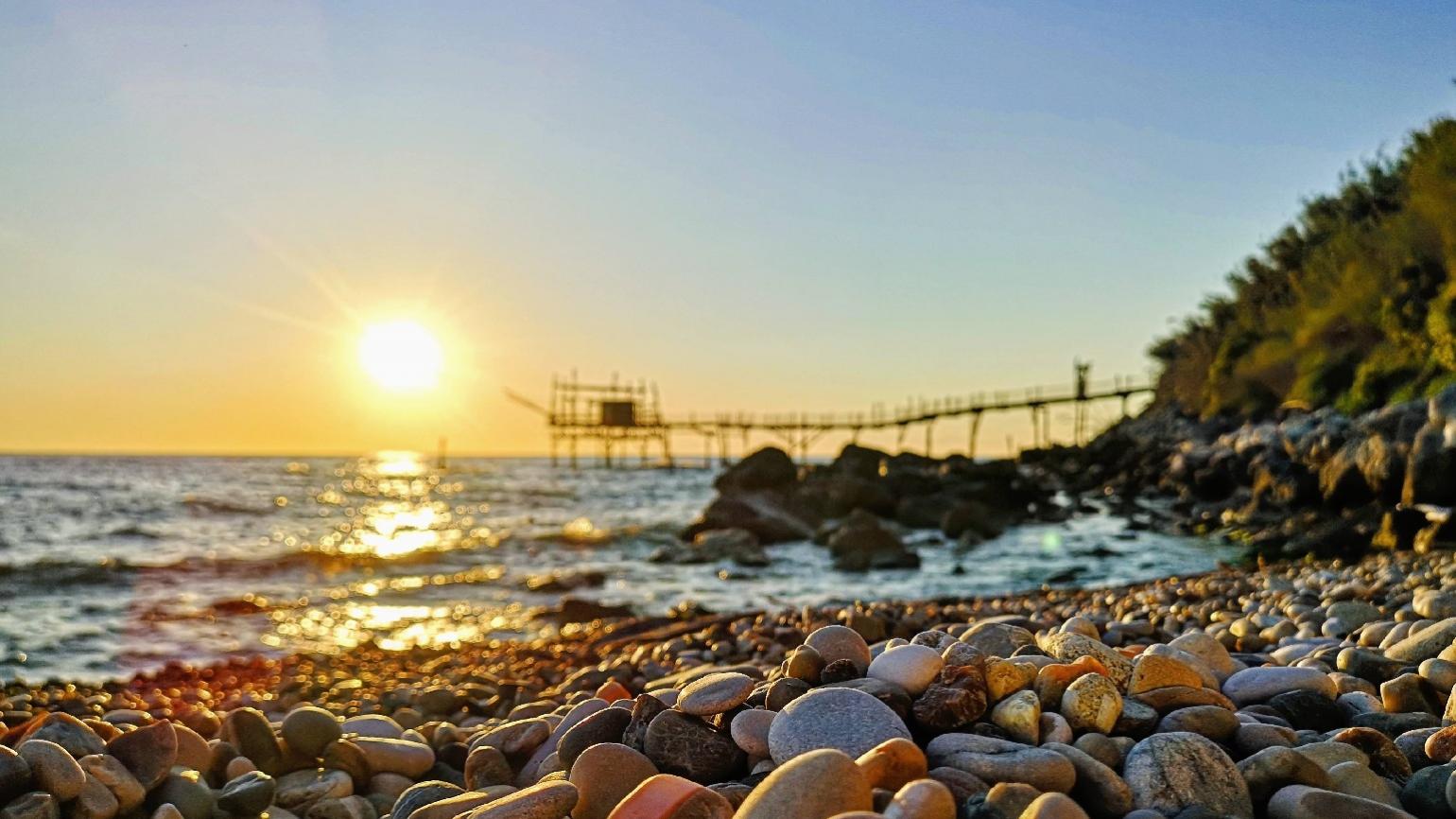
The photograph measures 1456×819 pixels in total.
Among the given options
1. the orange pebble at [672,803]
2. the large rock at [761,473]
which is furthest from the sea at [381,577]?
the orange pebble at [672,803]

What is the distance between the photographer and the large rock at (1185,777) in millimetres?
2549

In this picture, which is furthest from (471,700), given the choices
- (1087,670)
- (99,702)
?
(1087,670)

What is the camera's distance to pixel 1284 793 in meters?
2.54

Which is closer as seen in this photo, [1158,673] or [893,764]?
[893,764]

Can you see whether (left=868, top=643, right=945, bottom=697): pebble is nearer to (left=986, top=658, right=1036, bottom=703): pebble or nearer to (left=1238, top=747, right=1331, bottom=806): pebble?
(left=986, top=658, right=1036, bottom=703): pebble

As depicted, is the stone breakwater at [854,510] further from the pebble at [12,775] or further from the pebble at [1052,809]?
the pebble at [1052,809]

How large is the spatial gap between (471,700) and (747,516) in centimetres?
1390

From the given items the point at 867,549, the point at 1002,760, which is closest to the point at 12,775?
the point at 1002,760

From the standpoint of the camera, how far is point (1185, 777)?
2.59m

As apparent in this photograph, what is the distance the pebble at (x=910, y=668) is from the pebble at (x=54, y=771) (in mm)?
2744

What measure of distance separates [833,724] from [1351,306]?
25.8 m

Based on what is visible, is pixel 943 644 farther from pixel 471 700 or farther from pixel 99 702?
pixel 99 702

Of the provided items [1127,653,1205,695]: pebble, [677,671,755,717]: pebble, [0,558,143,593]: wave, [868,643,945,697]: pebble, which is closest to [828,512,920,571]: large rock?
[0,558,143,593]: wave

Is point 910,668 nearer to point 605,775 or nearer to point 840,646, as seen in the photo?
point 840,646
